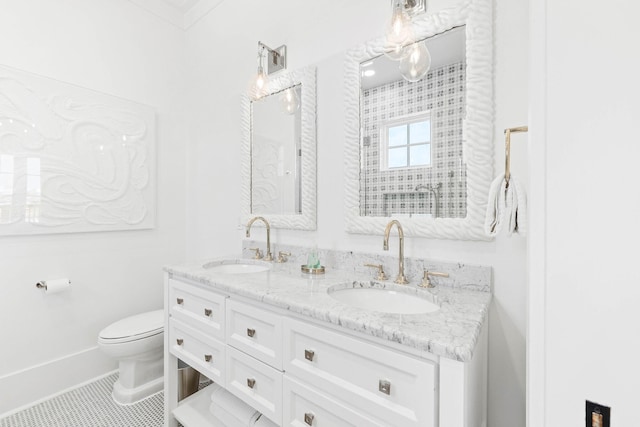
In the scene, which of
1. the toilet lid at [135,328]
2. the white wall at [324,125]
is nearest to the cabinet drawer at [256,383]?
the white wall at [324,125]

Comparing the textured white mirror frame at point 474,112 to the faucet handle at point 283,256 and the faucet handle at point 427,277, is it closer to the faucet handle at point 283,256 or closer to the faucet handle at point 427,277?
the faucet handle at point 427,277

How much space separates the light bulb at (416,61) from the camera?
1.30 m

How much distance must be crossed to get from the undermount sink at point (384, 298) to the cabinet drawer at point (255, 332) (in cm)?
26

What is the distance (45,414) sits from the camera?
1.79 meters

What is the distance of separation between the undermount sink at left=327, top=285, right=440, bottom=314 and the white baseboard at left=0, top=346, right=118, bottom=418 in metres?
2.06

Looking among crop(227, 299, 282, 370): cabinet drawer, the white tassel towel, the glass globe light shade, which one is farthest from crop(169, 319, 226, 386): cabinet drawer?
the glass globe light shade

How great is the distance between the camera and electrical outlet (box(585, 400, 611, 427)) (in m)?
0.49

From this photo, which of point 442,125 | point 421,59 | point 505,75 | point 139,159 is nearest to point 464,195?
point 442,125

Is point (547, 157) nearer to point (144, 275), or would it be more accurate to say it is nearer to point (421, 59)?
point (421, 59)

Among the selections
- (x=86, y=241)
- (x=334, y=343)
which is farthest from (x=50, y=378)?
(x=334, y=343)

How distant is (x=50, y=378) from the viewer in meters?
1.94

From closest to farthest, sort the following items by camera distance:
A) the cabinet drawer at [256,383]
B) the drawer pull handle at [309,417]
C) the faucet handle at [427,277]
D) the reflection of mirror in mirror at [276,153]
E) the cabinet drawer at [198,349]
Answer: the drawer pull handle at [309,417] → the cabinet drawer at [256,383] → the faucet handle at [427,277] → the cabinet drawer at [198,349] → the reflection of mirror in mirror at [276,153]

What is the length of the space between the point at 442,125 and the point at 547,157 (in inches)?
31.1

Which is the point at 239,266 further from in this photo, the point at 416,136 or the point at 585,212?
the point at 585,212
